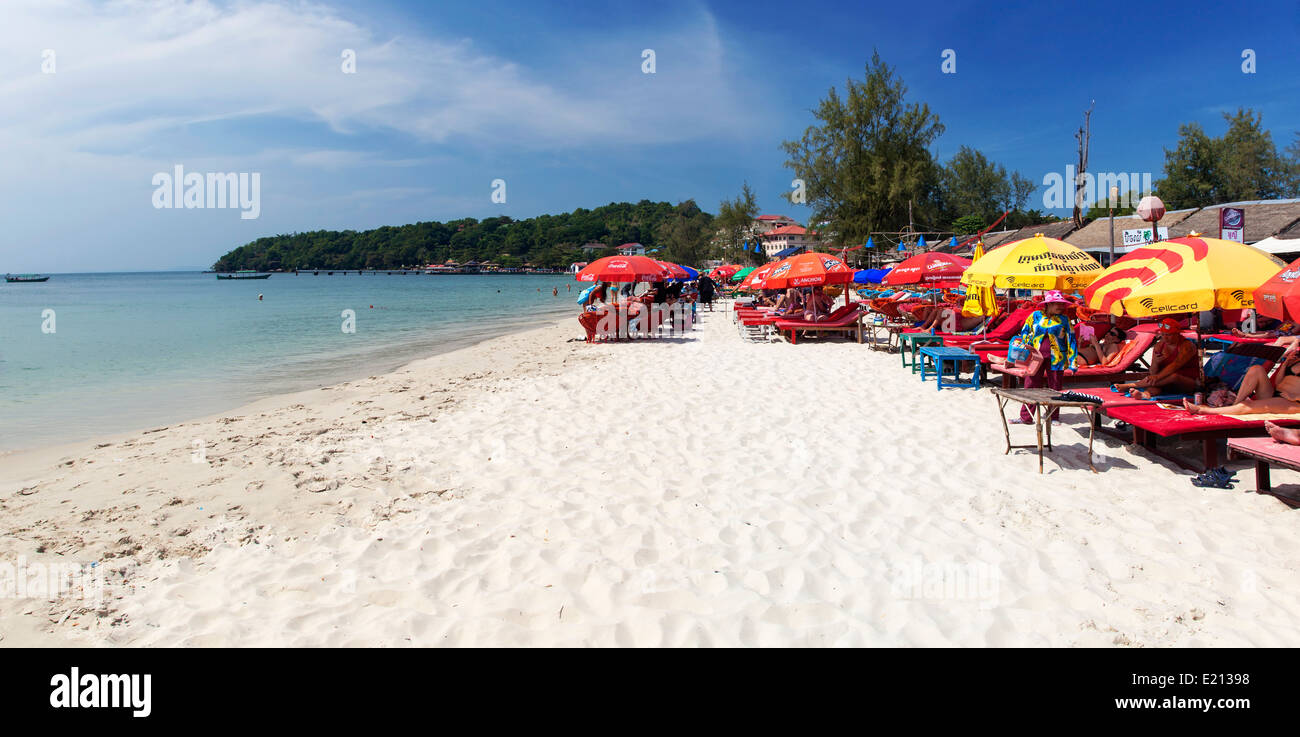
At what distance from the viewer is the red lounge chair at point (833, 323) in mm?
14281

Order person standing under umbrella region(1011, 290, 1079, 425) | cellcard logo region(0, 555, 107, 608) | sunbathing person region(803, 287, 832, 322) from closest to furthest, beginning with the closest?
cellcard logo region(0, 555, 107, 608) → person standing under umbrella region(1011, 290, 1079, 425) → sunbathing person region(803, 287, 832, 322)

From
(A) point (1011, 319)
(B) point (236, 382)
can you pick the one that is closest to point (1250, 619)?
(A) point (1011, 319)

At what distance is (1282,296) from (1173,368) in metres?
1.81

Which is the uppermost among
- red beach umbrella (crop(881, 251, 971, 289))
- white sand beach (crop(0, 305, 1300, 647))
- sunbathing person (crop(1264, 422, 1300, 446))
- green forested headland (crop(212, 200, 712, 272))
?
green forested headland (crop(212, 200, 712, 272))

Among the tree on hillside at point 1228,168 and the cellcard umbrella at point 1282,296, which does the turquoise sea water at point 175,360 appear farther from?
the tree on hillside at point 1228,168

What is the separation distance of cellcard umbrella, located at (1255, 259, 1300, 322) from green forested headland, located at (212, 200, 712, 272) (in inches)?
5075

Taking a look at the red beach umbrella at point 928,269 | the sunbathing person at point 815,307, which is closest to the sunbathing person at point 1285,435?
the red beach umbrella at point 928,269

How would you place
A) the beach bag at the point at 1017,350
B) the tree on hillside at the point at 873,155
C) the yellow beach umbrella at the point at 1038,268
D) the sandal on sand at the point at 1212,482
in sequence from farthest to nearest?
the tree on hillside at the point at 873,155, the yellow beach umbrella at the point at 1038,268, the beach bag at the point at 1017,350, the sandal on sand at the point at 1212,482

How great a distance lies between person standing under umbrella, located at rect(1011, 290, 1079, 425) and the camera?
20.7 feet

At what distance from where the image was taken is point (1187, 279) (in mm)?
5254

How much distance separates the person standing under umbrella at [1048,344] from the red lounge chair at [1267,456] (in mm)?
1840

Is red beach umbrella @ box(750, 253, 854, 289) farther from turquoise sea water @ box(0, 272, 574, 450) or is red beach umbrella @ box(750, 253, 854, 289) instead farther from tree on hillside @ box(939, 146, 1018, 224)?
tree on hillside @ box(939, 146, 1018, 224)

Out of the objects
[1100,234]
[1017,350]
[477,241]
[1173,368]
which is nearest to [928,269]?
[1017,350]
